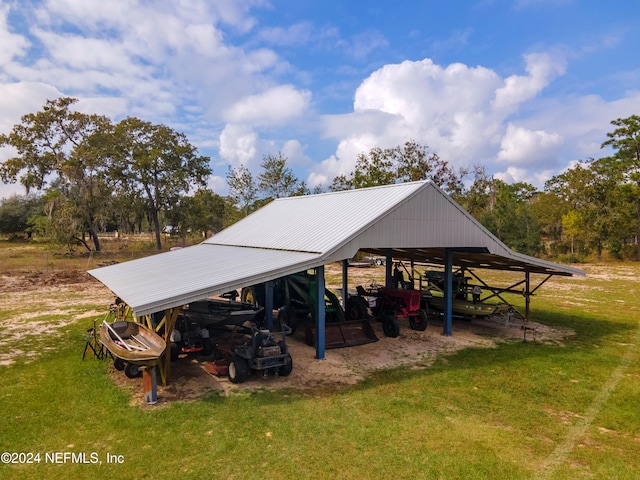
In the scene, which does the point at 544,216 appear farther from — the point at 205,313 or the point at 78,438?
the point at 78,438

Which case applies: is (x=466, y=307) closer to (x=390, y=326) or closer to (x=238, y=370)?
(x=390, y=326)

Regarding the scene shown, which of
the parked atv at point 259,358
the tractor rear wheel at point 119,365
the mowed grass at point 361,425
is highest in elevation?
the parked atv at point 259,358

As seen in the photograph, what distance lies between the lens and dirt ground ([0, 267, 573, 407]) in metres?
9.59

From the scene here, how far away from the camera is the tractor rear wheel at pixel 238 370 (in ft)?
31.4

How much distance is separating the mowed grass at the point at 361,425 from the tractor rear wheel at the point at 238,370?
1.36ft

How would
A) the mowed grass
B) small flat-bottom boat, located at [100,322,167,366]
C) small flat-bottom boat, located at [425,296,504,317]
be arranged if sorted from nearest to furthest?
the mowed grass, small flat-bottom boat, located at [100,322,167,366], small flat-bottom boat, located at [425,296,504,317]

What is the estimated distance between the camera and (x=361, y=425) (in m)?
7.68

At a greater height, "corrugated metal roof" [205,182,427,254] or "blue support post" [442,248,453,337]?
"corrugated metal roof" [205,182,427,254]

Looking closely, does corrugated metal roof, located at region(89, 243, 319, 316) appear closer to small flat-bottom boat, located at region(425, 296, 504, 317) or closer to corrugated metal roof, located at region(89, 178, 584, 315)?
corrugated metal roof, located at region(89, 178, 584, 315)

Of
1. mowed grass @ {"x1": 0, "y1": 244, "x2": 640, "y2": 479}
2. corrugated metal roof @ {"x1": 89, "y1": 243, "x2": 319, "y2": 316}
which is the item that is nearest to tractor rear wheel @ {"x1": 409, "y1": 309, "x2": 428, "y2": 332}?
mowed grass @ {"x1": 0, "y1": 244, "x2": 640, "y2": 479}

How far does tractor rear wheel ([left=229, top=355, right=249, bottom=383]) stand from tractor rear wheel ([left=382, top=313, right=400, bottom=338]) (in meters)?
5.77

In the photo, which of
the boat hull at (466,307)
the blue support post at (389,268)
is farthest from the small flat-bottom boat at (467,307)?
the blue support post at (389,268)

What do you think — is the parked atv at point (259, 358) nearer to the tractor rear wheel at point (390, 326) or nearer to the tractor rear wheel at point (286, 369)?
the tractor rear wheel at point (286, 369)

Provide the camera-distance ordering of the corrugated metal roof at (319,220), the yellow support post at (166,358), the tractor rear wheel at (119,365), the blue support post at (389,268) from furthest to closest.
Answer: the blue support post at (389,268)
the corrugated metal roof at (319,220)
the tractor rear wheel at (119,365)
the yellow support post at (166,358)
